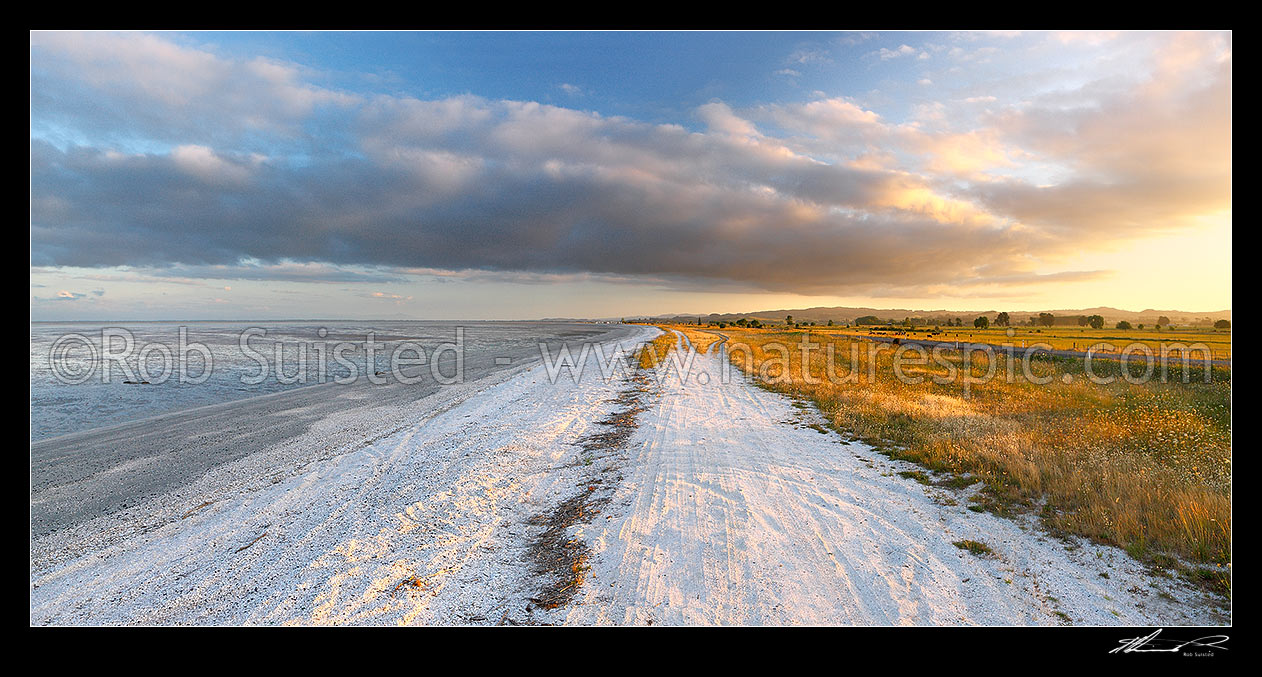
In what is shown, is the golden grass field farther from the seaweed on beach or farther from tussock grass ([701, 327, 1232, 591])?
the seaweed on beach

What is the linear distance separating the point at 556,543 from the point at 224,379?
29528 mm

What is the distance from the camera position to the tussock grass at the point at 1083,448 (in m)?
4.93

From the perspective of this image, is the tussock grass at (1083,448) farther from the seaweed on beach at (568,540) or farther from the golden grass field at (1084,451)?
the seaweed on beach at (568,540)

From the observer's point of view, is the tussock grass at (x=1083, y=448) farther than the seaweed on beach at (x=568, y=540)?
Yes

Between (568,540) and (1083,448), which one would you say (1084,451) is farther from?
(568,540)

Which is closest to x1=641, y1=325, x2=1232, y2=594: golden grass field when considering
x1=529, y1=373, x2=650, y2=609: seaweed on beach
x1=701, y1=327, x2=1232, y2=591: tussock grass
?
x1=701, y1=327, x2=1232, y2=591: tussock grass

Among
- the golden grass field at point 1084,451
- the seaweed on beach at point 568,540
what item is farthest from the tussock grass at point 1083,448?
the seaweed on beach at point 568,540

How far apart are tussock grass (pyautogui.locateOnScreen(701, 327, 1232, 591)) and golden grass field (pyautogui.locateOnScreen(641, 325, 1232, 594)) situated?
0.02 metres

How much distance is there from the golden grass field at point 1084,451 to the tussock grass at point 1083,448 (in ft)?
0.07

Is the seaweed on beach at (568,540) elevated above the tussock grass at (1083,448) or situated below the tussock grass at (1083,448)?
below

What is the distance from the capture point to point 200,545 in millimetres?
5684
